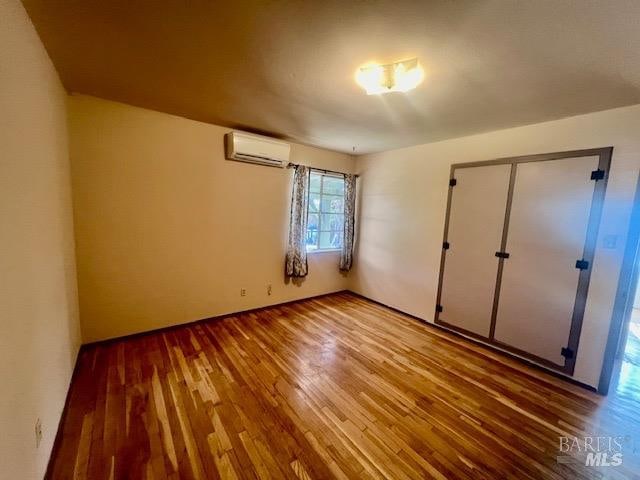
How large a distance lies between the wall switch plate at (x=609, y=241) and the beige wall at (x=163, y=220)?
3.17 meters

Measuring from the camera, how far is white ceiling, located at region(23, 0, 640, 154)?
1204 millimetres

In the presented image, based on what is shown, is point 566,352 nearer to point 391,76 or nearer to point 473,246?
point 473,246

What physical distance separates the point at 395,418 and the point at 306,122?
269cm

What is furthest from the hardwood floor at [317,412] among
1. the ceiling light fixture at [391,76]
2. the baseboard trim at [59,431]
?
the ceiling light fixture at [391,76]

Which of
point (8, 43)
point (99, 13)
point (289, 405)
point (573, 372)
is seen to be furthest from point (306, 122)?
point (573, 372)

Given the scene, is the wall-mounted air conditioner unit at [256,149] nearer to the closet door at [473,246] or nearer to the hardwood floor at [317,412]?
the hardwood floor at [317,412]

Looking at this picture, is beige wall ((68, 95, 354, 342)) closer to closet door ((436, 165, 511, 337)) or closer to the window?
the window

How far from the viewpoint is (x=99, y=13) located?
1.30 m

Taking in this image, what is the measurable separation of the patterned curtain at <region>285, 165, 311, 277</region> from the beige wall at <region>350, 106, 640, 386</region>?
40.5 inches

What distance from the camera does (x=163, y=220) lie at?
2.72 meters

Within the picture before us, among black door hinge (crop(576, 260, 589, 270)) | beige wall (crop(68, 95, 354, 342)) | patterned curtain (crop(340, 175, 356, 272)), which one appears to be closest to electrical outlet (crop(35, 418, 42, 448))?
beige wall (crop(68, 95, 354, 342))

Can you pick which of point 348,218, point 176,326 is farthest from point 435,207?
point 176,326

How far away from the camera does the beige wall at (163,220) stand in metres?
2.37

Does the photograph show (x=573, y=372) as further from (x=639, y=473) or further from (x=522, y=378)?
(x=639, y=473)
